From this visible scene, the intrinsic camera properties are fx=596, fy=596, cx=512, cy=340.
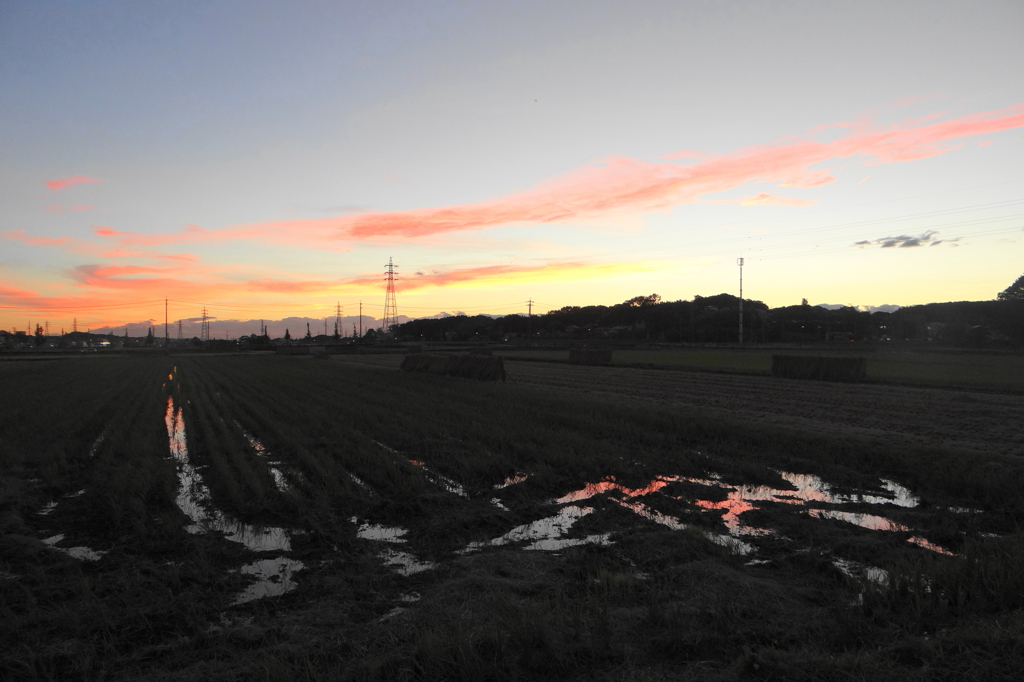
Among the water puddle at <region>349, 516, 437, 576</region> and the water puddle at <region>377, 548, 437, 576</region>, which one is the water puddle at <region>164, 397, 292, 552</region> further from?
the water puddle at <region>377, 548, 437, 576</region>

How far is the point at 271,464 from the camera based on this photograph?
37.0ft

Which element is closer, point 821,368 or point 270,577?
point 270,577

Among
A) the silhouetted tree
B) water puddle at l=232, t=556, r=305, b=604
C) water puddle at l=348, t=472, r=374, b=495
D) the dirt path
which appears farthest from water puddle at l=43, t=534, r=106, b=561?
the silhouetted tree

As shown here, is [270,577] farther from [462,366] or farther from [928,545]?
[462,366]

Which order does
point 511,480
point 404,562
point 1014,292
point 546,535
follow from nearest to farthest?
point 404,562, point 546,535, point 511,480, point 1014,292

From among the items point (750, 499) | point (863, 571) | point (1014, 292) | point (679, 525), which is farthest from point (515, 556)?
point (1014, 292)

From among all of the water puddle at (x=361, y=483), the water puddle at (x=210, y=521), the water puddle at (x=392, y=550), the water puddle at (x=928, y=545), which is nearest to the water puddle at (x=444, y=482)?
the water puddle at (x=361, y=483)

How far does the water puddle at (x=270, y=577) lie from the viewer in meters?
5.38

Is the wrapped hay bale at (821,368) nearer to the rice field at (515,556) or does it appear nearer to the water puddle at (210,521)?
the rice field at (515,556)

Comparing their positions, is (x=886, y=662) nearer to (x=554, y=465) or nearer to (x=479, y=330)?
(x=554, y=465)

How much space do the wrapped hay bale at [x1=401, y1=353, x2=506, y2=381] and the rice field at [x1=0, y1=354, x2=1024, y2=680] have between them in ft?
53.9

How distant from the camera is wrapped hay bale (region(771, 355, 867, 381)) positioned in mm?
28641

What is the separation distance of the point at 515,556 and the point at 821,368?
2890cm

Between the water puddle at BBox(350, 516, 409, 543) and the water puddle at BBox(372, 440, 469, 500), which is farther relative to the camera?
the water puddle at BBox(372, 440, 469, 500)
